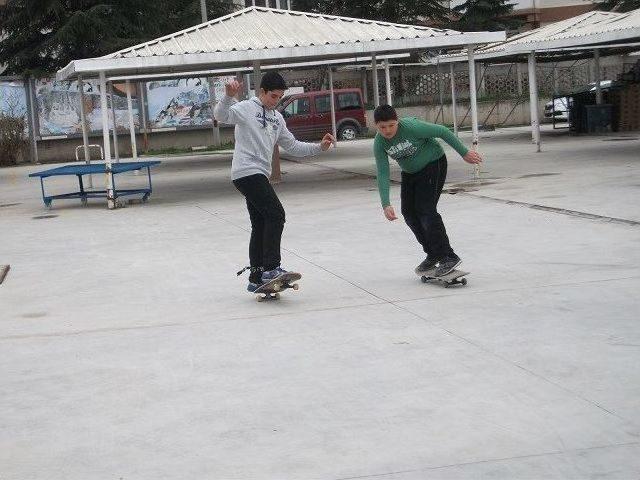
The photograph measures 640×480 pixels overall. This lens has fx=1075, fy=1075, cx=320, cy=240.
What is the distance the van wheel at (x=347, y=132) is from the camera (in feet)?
126

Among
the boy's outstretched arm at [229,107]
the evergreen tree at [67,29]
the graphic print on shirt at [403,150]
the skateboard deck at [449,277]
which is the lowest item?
the skateboard deck at [449,277]

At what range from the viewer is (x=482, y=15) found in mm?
48000

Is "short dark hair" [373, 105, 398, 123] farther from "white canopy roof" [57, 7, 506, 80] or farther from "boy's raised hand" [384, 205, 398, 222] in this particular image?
"white canopy roof" [57, 7, 506, 80]

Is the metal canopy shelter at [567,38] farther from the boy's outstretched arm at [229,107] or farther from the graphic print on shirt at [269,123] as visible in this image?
the boy's outstretched arm at [229,107]

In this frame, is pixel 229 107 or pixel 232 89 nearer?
pixel 232 89

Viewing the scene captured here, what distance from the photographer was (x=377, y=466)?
14.7 feet

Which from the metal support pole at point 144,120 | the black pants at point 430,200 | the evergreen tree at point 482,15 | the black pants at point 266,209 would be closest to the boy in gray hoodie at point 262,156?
the black pants at point 266,209

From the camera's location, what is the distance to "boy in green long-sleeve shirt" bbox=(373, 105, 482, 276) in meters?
8.48

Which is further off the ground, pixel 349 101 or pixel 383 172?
pixel 349 101

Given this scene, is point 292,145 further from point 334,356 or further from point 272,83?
point 334,356

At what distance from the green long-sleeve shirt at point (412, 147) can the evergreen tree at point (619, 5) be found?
37.1 metres

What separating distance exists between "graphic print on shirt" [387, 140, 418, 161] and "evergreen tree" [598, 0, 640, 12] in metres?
37.2

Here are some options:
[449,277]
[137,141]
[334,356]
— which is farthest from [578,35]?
[137,141]

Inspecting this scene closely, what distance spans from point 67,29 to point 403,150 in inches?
1276
